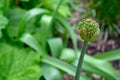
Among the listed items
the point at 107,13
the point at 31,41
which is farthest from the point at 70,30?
the point at 107,13

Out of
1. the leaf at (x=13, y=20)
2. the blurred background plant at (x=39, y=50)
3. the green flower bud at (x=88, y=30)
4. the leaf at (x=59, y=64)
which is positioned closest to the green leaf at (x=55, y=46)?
the blurred background plant at (x=39, y=50)

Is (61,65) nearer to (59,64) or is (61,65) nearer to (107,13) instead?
(59,64)

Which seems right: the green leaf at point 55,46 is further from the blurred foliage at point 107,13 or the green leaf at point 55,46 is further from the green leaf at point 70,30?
the blurred foliage at point 107,13

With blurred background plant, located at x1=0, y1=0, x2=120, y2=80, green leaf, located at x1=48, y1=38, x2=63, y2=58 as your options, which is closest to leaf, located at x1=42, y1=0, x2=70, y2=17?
blurred background plant, located at x1=0, y1=0, x2=120, y2=80

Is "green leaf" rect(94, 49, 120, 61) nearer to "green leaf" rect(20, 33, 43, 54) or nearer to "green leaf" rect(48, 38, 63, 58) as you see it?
"green leaf" rect(48, 38, 63, 58)

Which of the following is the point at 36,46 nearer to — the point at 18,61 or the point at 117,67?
the point at 18,61

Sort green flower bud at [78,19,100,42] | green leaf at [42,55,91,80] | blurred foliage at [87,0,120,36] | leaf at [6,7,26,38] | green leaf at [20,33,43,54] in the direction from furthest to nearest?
blurred foliage at [87,0,120,36]
leaf at [6,7,26,38]
green leaf at [20,33,43,54]
green leaf at [42,55,91,80]
green flower bud at [78,19,100,42]

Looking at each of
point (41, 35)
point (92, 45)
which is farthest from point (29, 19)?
point (92, 45)

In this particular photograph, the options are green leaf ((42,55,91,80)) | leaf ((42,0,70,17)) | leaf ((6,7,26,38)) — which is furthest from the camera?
leaf ((42,0,70,17))

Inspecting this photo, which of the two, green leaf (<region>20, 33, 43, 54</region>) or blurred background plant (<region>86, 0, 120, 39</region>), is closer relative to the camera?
green leaf (<region>20, 33, 43, 54</region>)
